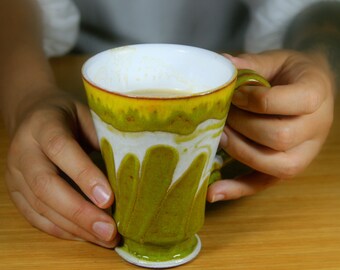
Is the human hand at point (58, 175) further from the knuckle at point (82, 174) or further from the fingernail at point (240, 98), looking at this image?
the fingernail at point (240, 98)

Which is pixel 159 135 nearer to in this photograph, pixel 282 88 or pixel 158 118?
pixel 158 118

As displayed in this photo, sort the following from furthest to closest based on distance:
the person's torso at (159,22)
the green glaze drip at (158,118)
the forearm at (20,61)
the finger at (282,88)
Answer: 1. the person's torso at (159,22)
2. the forearm at (20,61)
3. the finger at (282,88)
4. the green glaze drip at (158,118)

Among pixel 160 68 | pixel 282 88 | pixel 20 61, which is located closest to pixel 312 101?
pixel 282 88


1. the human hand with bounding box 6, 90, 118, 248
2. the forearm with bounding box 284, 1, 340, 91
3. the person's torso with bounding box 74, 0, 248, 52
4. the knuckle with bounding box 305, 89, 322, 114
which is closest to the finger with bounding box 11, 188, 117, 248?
the human hand with bounding box 6, 90, 118, 248

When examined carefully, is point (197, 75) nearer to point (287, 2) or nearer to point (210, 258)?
point (210, 258)

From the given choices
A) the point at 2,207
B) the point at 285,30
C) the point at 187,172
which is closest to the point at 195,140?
the point at 187,172

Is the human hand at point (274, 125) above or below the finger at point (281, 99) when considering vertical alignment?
below

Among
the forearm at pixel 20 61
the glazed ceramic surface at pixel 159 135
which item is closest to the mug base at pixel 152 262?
the glazed ceramic surface at pixel 159 135
